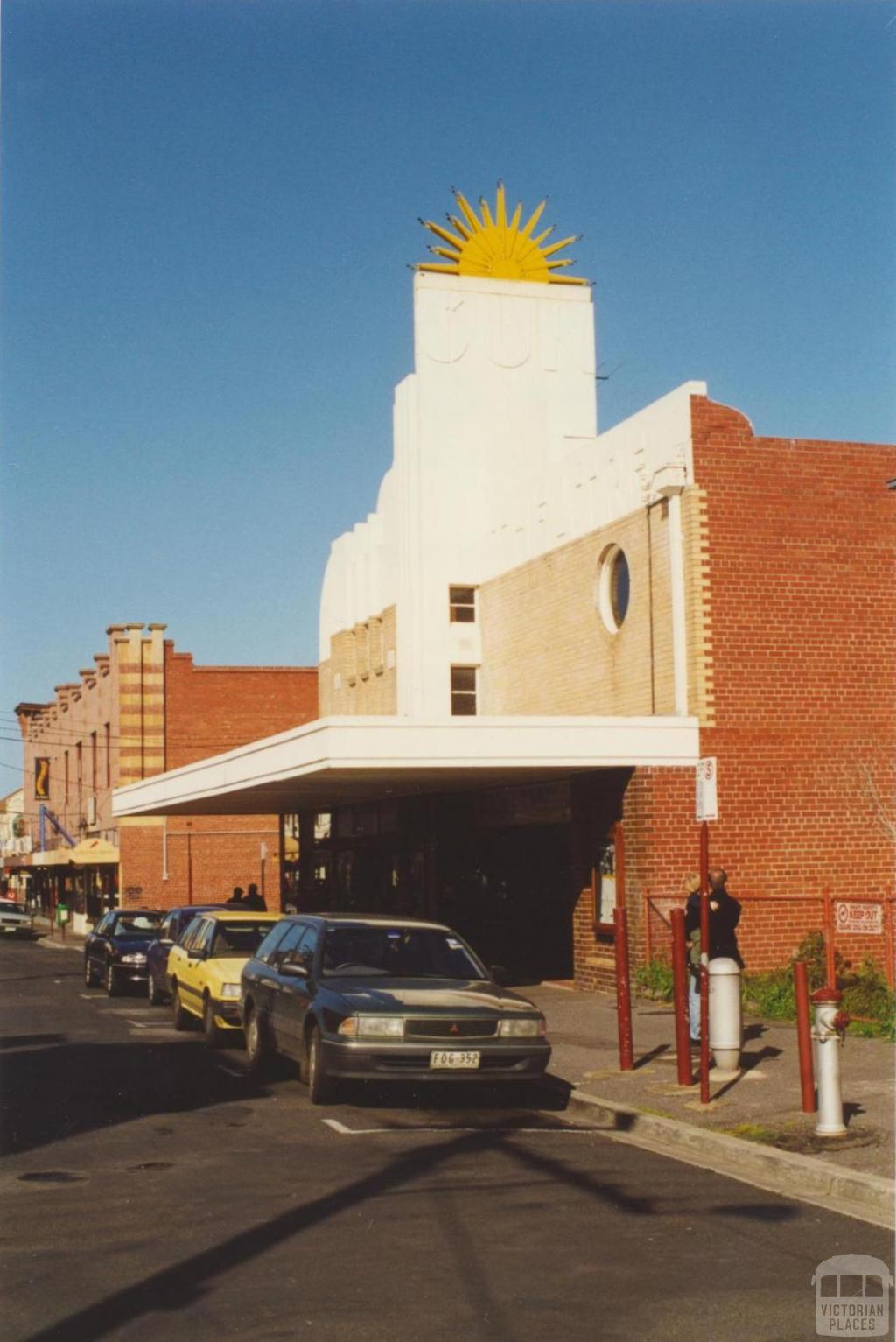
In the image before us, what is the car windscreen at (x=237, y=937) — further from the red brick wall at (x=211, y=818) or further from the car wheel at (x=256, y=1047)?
the red brick wall at (x=211, y=818)

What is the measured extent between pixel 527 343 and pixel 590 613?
8.13m

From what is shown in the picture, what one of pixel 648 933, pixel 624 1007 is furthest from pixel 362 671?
pixel 624 1007

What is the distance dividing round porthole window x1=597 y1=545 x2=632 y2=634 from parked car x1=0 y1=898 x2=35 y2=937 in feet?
132

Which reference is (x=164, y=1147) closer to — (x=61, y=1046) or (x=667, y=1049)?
(x=667, y=1049)

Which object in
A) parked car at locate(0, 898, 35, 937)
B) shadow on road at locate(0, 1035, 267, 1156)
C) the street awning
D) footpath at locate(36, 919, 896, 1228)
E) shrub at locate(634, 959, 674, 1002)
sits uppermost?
the street awning

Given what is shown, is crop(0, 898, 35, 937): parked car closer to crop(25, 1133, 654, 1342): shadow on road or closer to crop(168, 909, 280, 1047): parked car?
crop(168, 909, 280, 1047): parked car

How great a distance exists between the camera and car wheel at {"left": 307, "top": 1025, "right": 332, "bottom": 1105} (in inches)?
498

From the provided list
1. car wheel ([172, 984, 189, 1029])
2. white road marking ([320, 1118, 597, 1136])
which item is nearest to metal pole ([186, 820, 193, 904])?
car wheel ([172, 984, 189, 1029])

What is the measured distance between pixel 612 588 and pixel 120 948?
31.2ft

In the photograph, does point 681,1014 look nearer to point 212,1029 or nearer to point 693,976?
point 693,976

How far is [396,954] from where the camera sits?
547 inches

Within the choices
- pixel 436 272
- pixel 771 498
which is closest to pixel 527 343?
pixel 436 272

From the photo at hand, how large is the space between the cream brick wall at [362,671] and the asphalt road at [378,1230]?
19.9 meters

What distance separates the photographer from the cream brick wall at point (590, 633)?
21625 millimetres
